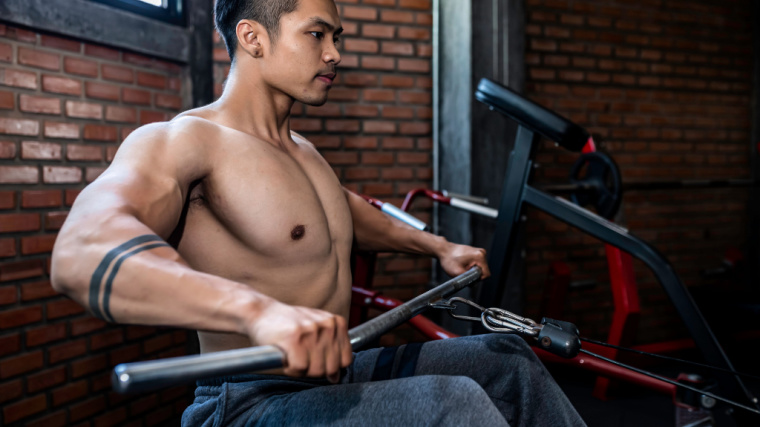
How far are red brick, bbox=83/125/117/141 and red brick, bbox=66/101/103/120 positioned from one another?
0.04m

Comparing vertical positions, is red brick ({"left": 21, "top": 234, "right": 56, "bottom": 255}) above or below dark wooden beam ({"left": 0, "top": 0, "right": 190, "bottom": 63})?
below

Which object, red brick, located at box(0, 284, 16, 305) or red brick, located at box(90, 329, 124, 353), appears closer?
red brick, located at box(0, 284, 16, 305)

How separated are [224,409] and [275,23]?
834 mm

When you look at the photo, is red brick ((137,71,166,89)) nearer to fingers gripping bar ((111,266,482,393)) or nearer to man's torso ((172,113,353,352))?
man's torso ((172,113,353,352))

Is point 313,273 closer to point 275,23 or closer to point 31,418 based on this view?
point 275,23

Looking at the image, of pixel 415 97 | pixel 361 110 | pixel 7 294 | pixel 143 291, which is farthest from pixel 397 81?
pixel 143 291

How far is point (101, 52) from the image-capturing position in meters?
2.39

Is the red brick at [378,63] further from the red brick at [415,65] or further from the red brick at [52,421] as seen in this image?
the red brick at [52,421]

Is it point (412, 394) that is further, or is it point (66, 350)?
point (66, 350)

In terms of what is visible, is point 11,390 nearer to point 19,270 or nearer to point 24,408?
point 24,408

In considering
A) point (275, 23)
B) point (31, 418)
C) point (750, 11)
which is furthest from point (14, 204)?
point (750, 11)

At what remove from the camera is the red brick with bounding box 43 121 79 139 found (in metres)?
2.18

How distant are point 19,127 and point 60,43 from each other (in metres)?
0.36

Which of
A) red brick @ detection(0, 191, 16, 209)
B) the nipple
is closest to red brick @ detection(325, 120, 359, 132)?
red brick @ detection(0, 191, 16, 209)
